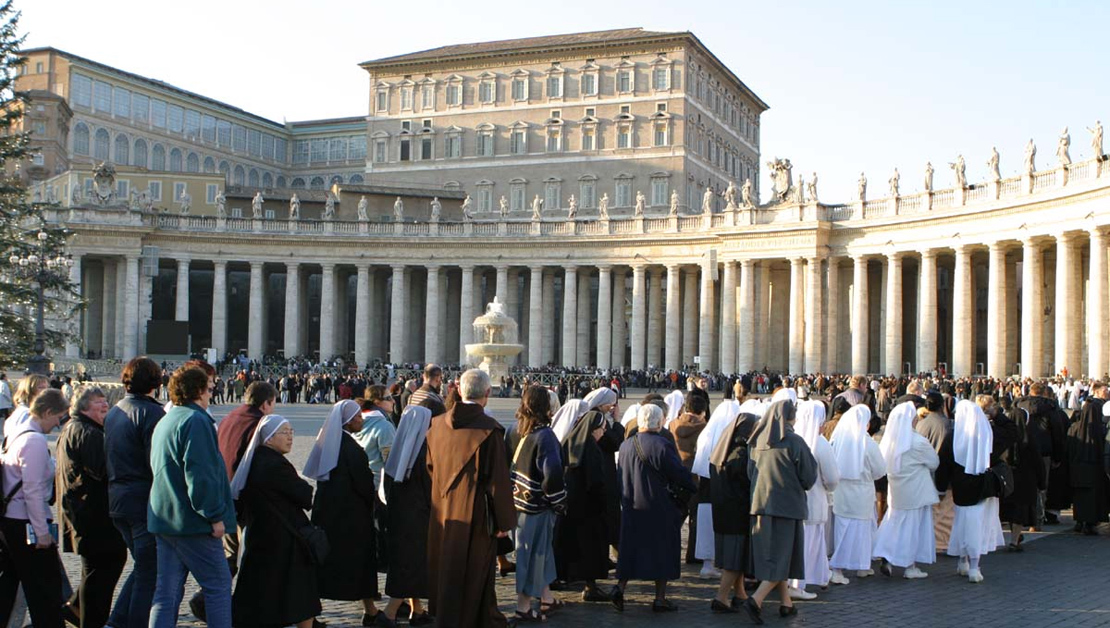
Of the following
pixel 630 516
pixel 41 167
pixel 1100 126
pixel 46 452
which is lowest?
pixel 630 516

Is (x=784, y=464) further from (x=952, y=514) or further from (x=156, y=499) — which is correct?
(x=156, y=499)

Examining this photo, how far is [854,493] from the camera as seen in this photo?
14758 mm

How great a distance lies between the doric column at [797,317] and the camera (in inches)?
2425

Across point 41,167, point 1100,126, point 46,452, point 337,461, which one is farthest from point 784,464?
point 41,167

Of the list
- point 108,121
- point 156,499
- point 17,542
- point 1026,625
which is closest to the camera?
point 156,499

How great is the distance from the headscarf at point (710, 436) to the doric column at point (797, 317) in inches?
1886

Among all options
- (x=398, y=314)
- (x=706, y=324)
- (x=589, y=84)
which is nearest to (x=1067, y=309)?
(x=706, y=324)

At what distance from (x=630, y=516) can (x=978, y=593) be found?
16.0 feet

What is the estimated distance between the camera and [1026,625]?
12469 millimetres

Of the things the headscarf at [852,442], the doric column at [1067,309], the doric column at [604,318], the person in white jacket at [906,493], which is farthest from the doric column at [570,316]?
the headscarf at [852,442]

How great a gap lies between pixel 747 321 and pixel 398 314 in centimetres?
2307

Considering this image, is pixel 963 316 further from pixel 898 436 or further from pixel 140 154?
pixel 140 154

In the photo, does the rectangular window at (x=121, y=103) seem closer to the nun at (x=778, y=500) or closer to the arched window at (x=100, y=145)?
the arched window at (x=100, y=145)

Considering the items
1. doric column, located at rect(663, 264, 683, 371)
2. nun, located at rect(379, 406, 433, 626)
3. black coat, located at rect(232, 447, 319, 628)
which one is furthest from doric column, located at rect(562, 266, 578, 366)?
black coat, located at rect(232, 447, 319, 628)
